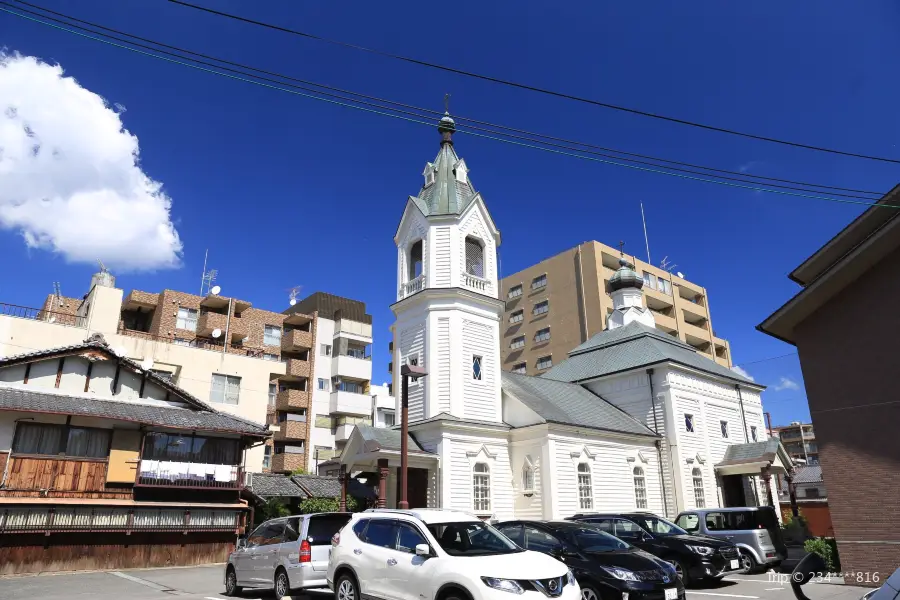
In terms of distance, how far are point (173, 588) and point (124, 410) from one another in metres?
7.48

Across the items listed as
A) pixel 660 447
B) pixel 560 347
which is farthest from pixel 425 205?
pixel 560 347

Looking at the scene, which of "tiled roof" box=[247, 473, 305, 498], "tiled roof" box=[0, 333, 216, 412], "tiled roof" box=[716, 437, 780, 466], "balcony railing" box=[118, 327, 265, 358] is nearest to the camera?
"tiled roof" box=[0, 333, 216, 412]

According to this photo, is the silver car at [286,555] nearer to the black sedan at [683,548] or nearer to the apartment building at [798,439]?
the black sedan at [683,548]

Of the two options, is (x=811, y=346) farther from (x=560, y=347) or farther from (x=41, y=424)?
(x=560, y=347)

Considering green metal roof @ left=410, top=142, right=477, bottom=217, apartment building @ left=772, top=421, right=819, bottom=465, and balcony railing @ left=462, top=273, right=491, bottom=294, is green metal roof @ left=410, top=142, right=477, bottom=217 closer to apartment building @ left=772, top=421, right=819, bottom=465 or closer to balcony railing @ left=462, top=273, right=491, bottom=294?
balcony railing @ left=462, top=273, right=491, bottom=294

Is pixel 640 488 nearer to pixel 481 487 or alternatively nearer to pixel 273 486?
pixel 481 487

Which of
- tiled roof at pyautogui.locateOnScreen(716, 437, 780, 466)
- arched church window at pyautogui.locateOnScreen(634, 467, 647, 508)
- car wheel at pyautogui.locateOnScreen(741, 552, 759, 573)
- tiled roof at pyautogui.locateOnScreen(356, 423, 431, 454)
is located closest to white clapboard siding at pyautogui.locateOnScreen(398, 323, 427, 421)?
tiled roof at pyautogui.locateOnScreen(356, 423, 431, 454)

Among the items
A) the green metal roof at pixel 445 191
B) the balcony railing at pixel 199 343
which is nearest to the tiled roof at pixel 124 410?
the green metal roof at pixel 445 191

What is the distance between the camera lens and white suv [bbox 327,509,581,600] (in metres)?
7.94

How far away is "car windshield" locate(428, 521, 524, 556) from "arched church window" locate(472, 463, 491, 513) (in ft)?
46.6

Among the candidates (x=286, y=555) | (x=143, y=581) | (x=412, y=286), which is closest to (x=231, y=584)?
(x=286, y=555)

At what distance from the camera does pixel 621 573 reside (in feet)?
32.6

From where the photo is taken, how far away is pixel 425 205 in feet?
90.4

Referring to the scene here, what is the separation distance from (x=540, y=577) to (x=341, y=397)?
1526 inches
